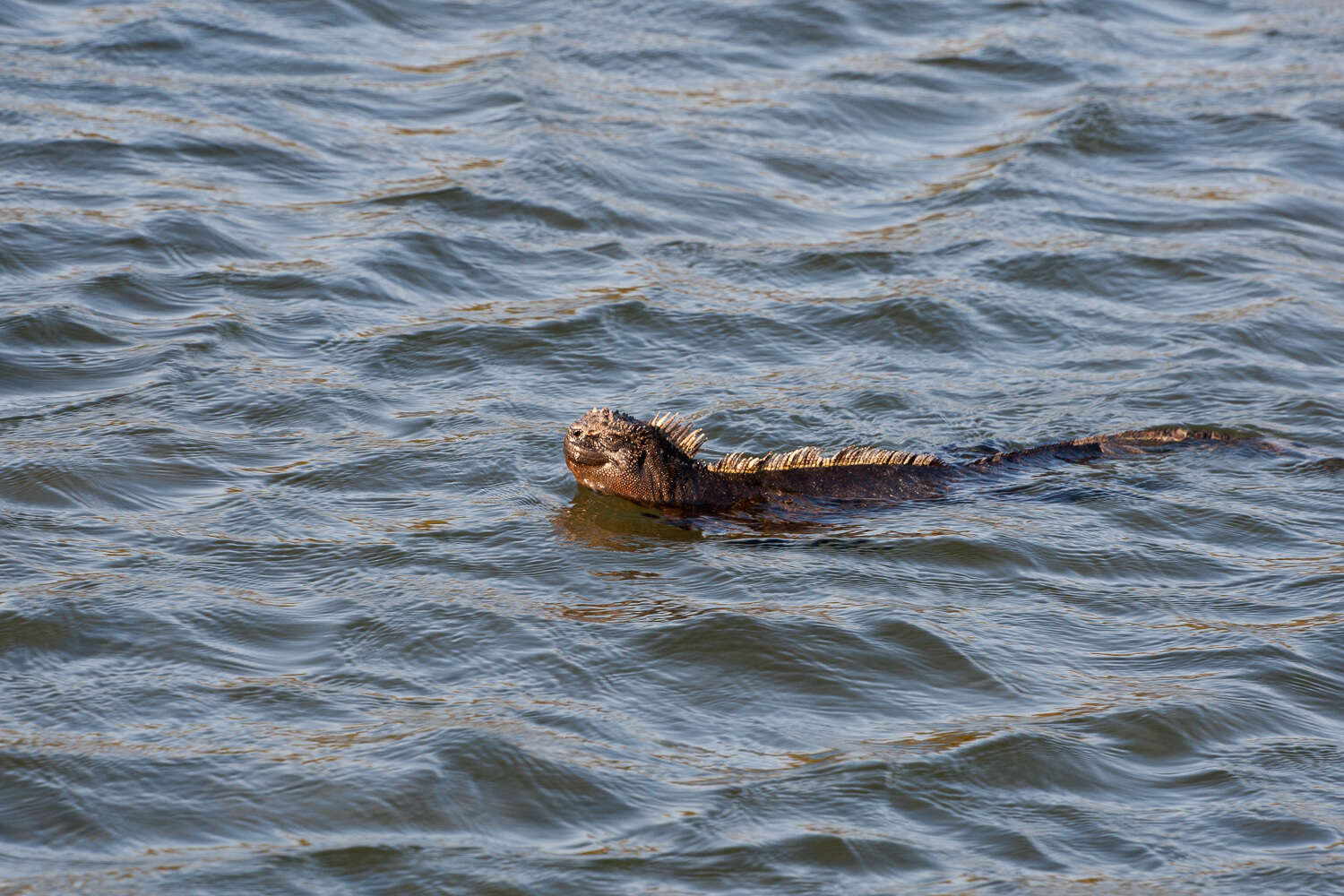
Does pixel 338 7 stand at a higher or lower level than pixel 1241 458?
higher

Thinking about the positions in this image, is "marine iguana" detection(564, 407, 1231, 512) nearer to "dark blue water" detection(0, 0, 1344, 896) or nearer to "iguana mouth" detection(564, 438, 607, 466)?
"iguana mouth" detection(564, 438, 607, 466)

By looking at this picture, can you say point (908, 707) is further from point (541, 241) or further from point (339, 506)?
point (541, 241)

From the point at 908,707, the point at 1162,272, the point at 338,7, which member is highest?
the point at 338,7

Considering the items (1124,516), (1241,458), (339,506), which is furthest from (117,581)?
(1241,458)

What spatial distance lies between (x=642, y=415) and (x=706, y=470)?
101cm

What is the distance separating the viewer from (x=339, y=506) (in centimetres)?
678

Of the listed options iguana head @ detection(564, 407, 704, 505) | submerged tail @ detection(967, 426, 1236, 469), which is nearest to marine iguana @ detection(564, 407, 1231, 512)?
Answer: iguana head @ detection(564, 407, 704, 505)

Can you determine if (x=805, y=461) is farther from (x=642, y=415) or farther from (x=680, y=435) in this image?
(x=642, y=415)

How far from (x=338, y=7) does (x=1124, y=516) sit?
29.8 feet

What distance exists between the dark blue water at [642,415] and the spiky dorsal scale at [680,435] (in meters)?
0.33

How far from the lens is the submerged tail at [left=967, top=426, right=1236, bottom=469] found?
7.38 m

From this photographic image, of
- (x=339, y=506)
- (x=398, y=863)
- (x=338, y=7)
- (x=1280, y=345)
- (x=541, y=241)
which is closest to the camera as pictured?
(x=398, y=863)

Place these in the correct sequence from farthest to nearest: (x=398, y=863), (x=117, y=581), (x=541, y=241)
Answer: (x=541, y=241) < (x=117, y=581) < (x=398, y=863)

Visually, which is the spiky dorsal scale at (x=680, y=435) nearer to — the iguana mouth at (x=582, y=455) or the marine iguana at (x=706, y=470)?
the marine iguana at (x=706, y=470)
